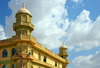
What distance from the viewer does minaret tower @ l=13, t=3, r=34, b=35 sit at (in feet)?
130

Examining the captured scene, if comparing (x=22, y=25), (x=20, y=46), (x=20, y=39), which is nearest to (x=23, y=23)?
(x=22, y=25)

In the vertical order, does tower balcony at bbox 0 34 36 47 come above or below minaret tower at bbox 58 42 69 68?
below

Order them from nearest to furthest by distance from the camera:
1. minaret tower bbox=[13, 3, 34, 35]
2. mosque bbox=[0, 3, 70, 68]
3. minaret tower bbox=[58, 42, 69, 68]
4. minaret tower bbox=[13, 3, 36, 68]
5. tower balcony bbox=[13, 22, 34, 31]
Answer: minaret tower bbox=[13, 3, 36, 68] → mosque bbox=[0, 3, 70, 68] → tower balcony bbox=[13, 22, 34, 31] → minaret tower bbox=[13, 3, 34, 35] → minaret tower bbox=[58, 42, 69, 68]

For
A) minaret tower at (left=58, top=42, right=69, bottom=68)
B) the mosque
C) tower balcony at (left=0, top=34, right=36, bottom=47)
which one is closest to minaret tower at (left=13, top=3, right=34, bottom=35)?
the mosque

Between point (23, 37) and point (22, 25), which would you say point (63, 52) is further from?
point (23, 37)

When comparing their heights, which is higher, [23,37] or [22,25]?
[22,25]

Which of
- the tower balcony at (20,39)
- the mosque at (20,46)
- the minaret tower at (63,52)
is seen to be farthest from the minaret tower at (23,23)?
the minaret tower at (63,52)

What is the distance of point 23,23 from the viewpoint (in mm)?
39469

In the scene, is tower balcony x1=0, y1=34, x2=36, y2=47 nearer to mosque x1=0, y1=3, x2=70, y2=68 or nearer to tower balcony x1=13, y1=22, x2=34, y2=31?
mosque x1=0, y1=3, x2=70, y2=68

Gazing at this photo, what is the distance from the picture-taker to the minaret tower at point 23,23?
39.6 m

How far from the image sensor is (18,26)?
39938 millimetres

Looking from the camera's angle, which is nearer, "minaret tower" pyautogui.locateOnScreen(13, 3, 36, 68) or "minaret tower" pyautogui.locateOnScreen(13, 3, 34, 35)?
"minaret tower" pyautogui.locateOnScreen(13, 3, 36, 68)

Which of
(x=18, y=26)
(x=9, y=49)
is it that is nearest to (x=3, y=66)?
(x=9, y=49)

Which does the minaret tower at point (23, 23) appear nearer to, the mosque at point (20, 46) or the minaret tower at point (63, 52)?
the mosque at point (20, 46)
